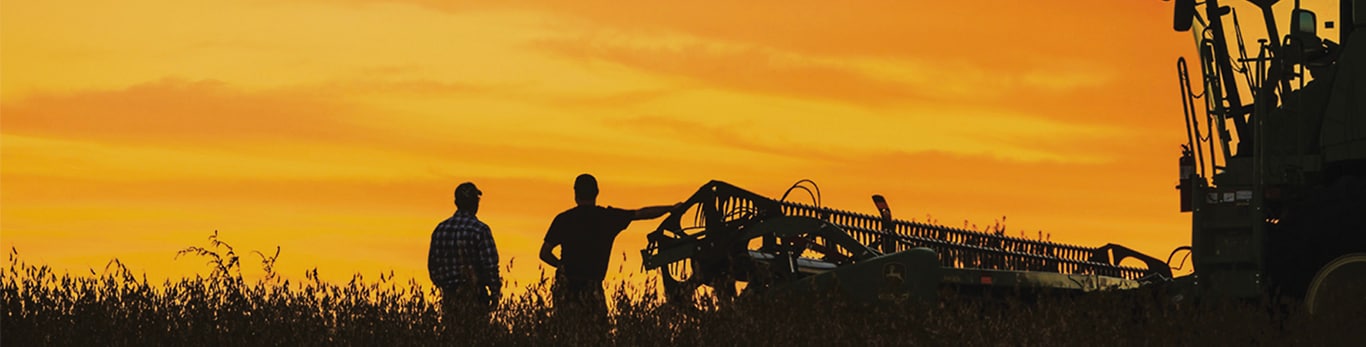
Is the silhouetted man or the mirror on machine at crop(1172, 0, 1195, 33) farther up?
the mirror on machine at crop(1172, 0, 1195, 33)

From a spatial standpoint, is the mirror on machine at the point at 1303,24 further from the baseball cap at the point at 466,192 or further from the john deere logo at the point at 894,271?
the baseball cap at the point at 466,192

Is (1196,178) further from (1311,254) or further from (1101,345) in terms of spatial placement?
(1101,345)

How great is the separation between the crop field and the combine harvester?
384 mm

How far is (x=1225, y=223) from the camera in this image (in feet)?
35.3

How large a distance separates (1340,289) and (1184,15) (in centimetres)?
249

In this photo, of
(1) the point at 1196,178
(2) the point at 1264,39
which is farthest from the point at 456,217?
(2) the point at 1264,39

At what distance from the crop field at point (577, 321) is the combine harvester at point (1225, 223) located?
38cm

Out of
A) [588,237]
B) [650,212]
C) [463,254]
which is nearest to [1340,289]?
[650,212]

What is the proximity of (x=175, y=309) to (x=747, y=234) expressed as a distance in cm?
372

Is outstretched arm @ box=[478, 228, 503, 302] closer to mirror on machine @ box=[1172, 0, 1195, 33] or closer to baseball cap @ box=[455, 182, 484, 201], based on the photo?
baseball cap @ box=[455, 182, 484, 201]

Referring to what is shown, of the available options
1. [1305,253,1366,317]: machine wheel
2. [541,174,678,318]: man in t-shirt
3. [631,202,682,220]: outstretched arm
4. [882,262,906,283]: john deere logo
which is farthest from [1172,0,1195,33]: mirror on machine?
[541,174,678,318]: man in t-shirt

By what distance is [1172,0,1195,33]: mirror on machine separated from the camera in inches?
447

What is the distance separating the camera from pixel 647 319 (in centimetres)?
→ 859

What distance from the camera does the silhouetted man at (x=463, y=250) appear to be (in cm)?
1039
